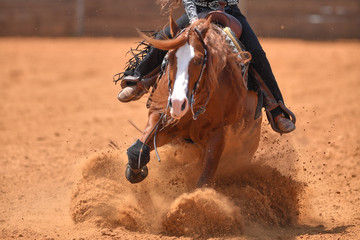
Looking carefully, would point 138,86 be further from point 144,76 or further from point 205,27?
point 205,27

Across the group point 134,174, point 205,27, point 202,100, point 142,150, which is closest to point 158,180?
point 134,174

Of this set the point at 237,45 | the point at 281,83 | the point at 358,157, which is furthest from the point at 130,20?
the point at 237,45

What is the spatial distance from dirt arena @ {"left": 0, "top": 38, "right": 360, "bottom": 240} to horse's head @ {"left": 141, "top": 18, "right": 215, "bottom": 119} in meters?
0.87

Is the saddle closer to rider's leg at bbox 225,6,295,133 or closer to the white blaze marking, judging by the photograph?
rider's leg at bbox 225,6,295,133

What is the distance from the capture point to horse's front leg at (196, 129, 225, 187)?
14.6ft

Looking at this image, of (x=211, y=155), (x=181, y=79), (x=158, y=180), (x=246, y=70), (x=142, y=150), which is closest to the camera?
(x=181, y=79)

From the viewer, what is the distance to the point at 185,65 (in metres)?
3.86

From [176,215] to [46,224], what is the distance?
1.23m

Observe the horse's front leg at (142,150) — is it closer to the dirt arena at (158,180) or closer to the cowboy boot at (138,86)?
the dirt arena at (158,180)

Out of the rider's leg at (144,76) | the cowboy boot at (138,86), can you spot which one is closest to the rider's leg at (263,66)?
the rider's leg at (144,76)

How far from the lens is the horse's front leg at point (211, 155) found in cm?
445

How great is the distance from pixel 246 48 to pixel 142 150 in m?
1.37

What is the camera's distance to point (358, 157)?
683cm

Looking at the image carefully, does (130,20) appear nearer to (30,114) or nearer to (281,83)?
(281,83)
